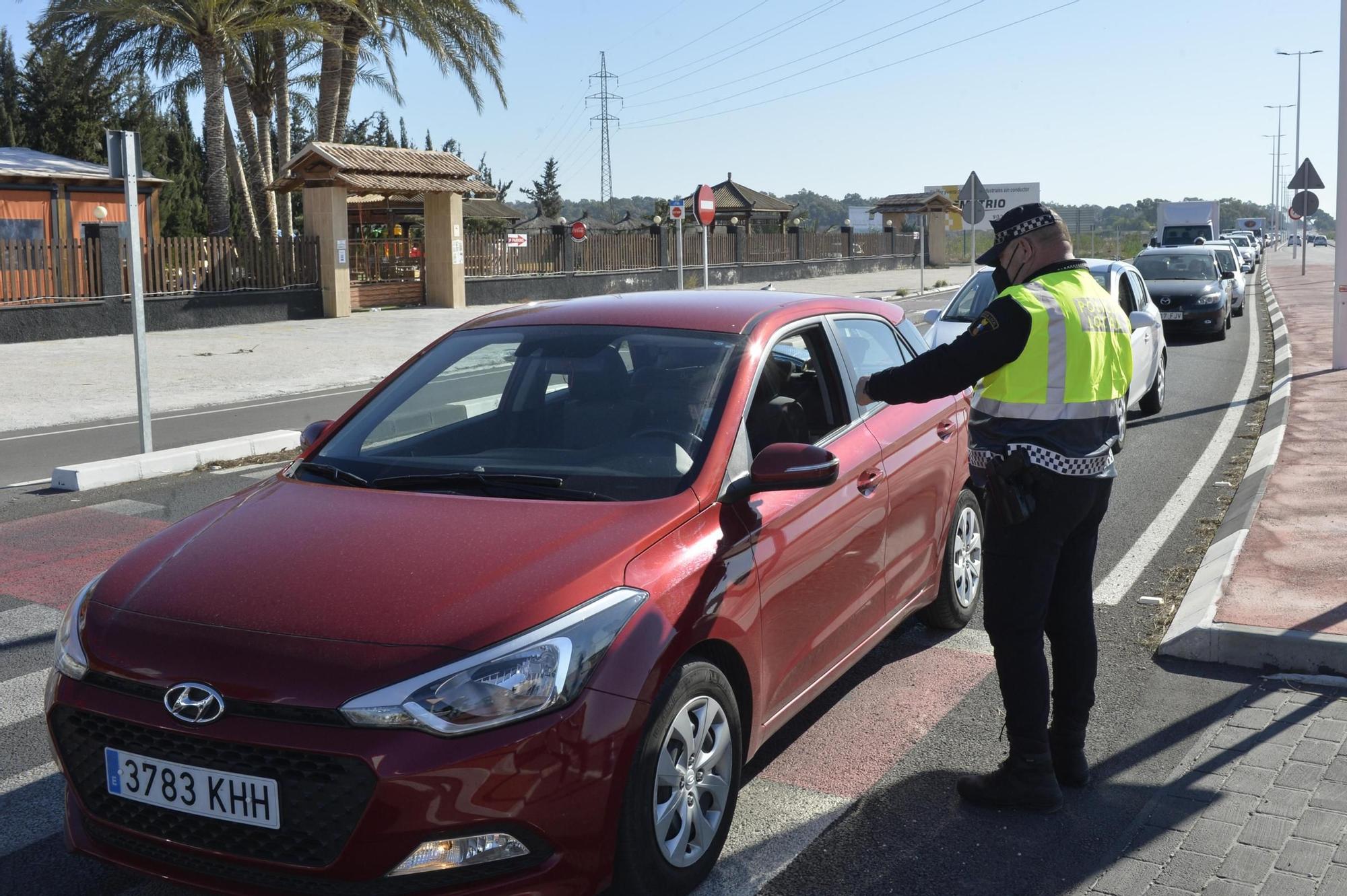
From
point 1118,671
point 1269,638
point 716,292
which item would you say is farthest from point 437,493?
point 1269,638

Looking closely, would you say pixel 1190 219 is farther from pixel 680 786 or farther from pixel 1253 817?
pixel 680 786

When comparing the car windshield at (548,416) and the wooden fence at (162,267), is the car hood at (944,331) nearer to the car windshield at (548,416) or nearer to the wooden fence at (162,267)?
the car windshield at (548,416)

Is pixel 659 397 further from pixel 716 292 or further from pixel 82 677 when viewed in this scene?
pixel 82 677

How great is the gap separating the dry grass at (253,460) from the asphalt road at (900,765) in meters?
2.76

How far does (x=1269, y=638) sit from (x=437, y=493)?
3.51 metres

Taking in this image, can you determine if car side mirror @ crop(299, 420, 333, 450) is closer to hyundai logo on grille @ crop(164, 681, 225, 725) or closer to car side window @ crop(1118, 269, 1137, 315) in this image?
hyundai logo on grille @ crop(164, 681, 225, 725)

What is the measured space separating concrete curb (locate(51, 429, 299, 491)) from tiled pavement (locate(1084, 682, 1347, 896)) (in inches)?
315

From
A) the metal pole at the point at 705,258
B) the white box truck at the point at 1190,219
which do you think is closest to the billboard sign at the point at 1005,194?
the white box truck at the point at 1190,219

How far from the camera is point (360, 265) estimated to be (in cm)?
3067

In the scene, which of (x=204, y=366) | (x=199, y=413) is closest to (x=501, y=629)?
(x=199, y=413)

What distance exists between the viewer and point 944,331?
39.2ft

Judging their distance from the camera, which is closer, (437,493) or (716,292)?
(437,493)

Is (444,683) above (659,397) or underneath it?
underneath

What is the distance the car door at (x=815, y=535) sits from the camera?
3.81 metres
